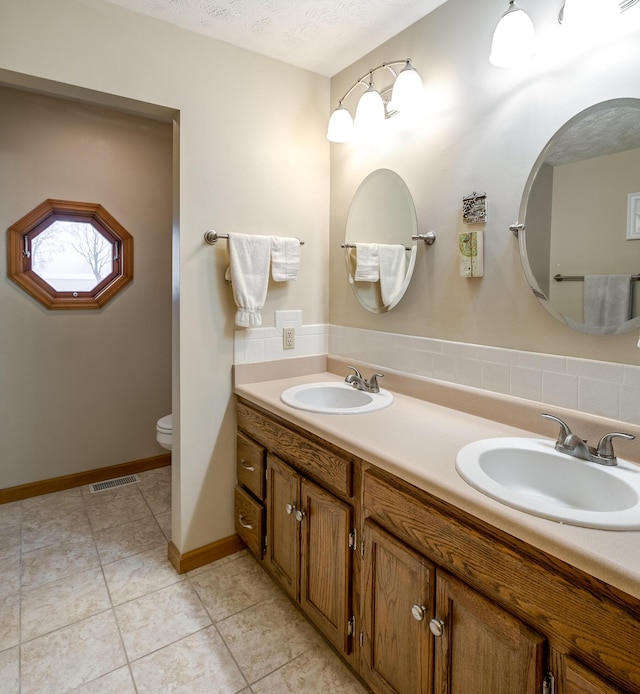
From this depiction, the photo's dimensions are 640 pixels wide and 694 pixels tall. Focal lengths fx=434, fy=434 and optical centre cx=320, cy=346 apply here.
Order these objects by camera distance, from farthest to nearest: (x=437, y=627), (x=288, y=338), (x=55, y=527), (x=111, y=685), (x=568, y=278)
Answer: (x=55, y=527) → (x=288, y=338) → (x=111, y=685) → (x=568, y=278) → (x=437, y=627)

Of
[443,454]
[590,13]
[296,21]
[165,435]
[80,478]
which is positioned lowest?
[80,478]

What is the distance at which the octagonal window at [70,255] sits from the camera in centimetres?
247

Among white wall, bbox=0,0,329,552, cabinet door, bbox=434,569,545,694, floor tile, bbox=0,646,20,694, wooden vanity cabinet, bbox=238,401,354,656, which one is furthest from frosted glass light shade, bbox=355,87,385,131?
floor tile, bbox=0,646,20,694

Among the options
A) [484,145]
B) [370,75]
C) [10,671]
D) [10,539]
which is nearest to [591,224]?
[484,145]

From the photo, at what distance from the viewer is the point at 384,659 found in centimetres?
122

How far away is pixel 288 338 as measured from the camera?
2156mm

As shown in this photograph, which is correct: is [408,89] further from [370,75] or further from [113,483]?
[113,483]

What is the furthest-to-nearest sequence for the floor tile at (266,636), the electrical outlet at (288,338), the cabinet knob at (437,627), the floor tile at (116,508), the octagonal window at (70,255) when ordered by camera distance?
the octagonal window at (70,255) < the floor tile at (116,508) < the electrical outlet at (288,338) < the floor tile at (266,636) < the cabinet knob at (437,627)

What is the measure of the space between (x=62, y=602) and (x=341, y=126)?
91.6 inches

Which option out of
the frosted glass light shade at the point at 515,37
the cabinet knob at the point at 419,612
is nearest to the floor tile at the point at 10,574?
the cabinet knob at the point at 419,612

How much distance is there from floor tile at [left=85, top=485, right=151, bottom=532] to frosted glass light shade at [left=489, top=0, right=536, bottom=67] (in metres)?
2.63

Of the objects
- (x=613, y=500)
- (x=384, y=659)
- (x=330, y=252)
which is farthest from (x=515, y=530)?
(x=330, y=252)

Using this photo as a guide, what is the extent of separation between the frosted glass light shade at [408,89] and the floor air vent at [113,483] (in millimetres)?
2634

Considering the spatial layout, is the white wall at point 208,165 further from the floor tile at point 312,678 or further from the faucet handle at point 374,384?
the floor tile at point 312,678
